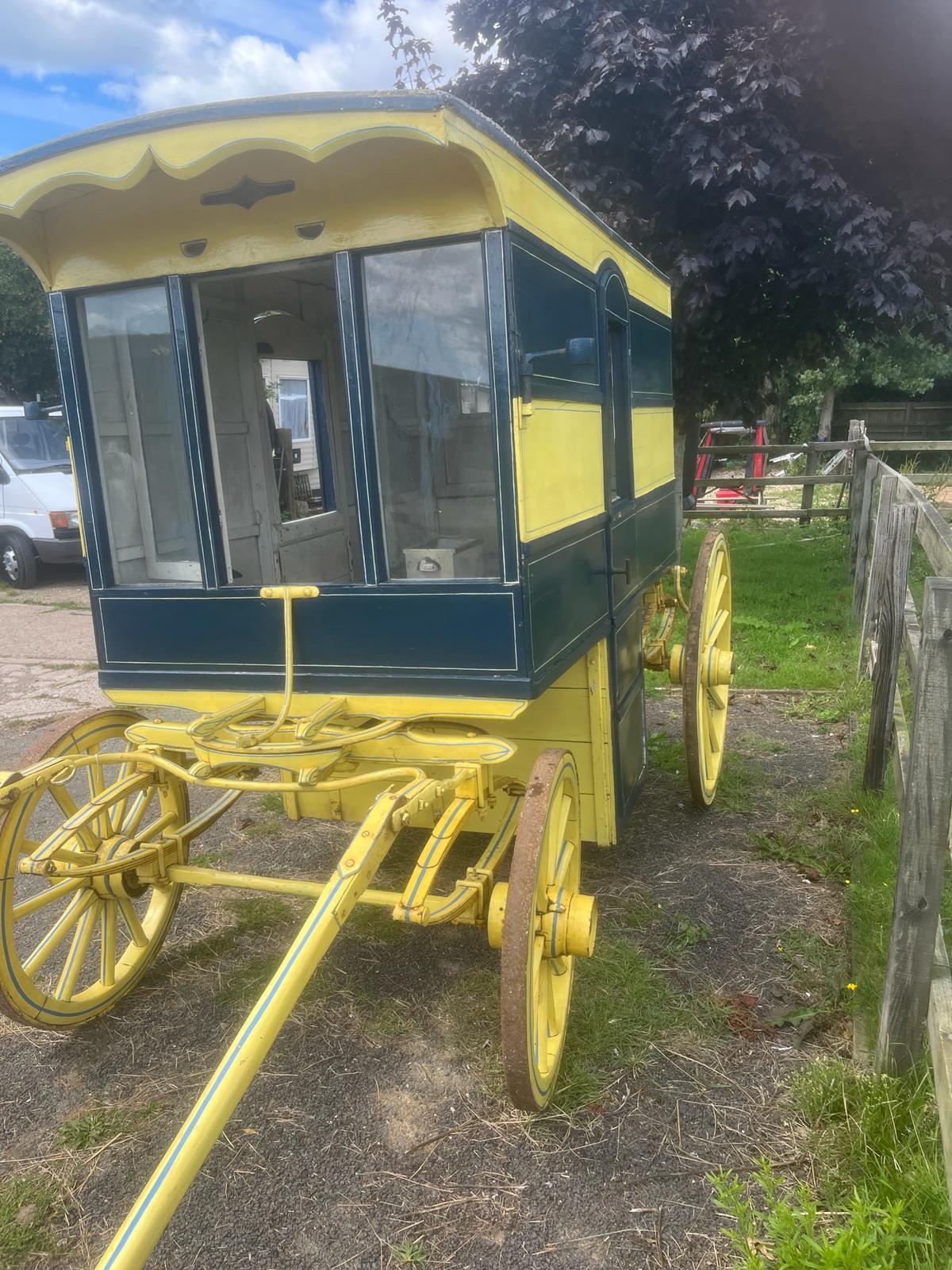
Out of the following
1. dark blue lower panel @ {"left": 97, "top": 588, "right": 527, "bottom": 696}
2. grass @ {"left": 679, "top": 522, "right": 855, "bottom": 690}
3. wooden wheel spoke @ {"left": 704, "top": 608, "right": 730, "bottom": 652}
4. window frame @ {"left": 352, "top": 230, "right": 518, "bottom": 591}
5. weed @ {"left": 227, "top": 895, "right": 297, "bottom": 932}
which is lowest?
weed @ {"left": 227, "top": 895, "right": 297, "bottom": 932}

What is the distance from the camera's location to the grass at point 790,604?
640cm

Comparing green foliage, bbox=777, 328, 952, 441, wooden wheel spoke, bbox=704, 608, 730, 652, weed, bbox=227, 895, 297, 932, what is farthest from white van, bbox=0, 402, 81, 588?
green foliage, bbox=777, 328, 952, 441

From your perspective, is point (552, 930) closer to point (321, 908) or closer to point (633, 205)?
point (321, 908)

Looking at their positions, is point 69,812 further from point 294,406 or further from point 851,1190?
point 851,1190

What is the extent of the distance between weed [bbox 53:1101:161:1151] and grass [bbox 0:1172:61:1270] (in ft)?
0.39

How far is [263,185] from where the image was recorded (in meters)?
2.46

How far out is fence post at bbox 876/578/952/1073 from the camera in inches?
86.5

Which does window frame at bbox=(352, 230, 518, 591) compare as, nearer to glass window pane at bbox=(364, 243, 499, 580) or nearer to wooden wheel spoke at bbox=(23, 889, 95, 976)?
glass window pane at bbox=(364, 243, 499, 580)

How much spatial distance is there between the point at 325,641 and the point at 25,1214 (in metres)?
1.62

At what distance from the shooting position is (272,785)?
2678mm

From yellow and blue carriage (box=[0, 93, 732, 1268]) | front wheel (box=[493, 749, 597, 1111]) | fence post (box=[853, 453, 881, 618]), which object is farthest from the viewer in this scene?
fence post (box=[853, 453, 881, 618])

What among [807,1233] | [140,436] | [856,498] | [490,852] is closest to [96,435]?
[140,436]

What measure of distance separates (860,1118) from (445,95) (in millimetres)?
2630

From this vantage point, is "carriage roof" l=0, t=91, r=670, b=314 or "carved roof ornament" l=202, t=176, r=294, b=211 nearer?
"carriage roof" l=0, t=91, r=670, b=314
